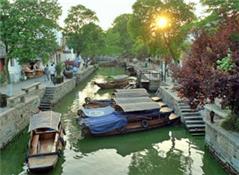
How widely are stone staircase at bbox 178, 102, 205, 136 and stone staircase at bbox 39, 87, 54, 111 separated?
11.0m

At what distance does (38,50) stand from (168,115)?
371 inches

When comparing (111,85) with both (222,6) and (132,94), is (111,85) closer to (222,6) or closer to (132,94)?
(132,94)

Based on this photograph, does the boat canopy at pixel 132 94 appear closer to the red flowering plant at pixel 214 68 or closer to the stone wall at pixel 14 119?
the stone wall at pixel 14 119

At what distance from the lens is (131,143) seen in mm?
20344

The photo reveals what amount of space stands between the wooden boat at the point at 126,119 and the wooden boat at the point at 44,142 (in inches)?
90.5

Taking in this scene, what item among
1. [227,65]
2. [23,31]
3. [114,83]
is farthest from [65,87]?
[227,65]

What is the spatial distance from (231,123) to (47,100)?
706 inches

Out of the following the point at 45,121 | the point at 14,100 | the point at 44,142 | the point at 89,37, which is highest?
the point at 89,37

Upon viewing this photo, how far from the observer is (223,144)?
15.9 metres

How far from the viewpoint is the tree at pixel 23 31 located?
76.5ft

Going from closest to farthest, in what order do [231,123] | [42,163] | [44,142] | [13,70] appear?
[42,163] < [231,123] < [44,142] < [13,70]

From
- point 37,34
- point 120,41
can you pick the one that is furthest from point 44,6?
point 120,41

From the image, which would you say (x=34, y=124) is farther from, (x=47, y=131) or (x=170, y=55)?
(x=170, y=55)

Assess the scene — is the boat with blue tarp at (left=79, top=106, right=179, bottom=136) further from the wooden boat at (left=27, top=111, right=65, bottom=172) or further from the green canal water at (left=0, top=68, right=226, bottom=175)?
the wooden boat at (left=27, top=111, right=65, bottom=172)
